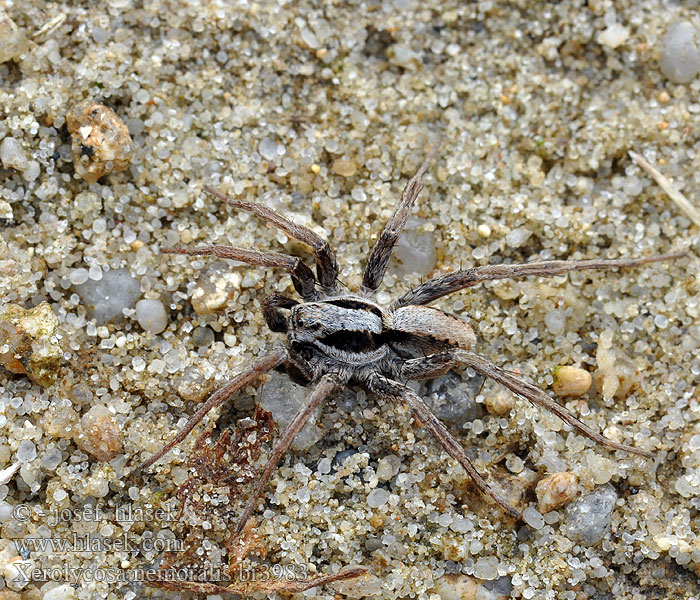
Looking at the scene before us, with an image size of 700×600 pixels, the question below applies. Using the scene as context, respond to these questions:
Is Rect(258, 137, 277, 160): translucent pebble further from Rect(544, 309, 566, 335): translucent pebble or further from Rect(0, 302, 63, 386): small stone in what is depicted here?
Rect(544, 309, 566, 335): translucent pebble

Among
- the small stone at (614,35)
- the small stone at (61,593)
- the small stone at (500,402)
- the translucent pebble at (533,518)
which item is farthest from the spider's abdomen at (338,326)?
the small stone at (614,35)

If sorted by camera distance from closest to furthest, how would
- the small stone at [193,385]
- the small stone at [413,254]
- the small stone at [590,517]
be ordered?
the small stone at [590,517]
the small stone at [193,385]
the small stone at [413,254]

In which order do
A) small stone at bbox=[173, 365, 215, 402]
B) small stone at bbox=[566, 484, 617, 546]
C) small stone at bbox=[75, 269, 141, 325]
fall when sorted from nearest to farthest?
small stone at bbox=[566, 484, 617, 546] → small stone at bbox=[173, 365, 215, 402] → small stone at bbox=[75, 269, 141, 325]

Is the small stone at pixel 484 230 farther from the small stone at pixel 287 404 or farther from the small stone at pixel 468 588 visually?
the small stone at pixel 468 588

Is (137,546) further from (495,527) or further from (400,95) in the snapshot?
(400,95)

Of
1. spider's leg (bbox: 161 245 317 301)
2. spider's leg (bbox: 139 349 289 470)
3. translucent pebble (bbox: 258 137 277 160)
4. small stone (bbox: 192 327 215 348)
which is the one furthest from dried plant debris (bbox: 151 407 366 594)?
translucent pebble (bbox: 258 137 277 160)

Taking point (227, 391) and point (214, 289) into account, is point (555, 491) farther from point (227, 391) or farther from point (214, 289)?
point (214, 289)

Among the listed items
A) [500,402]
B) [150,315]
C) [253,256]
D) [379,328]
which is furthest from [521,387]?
[150,315]
